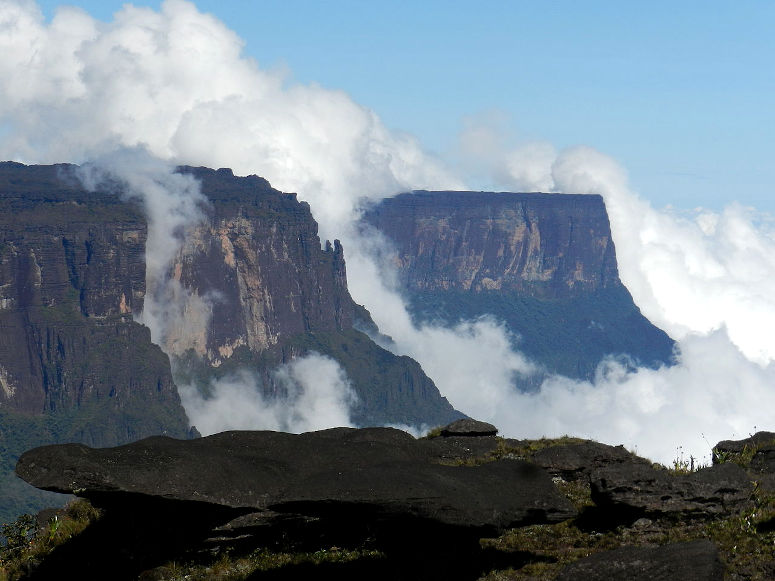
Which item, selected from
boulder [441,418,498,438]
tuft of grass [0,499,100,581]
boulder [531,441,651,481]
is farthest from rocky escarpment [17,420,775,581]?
boulder [441,418,498,438]

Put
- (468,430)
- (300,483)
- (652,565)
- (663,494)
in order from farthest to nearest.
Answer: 1. (468,430)
2. (663,494)
3. (300,483)
4. (652,565)

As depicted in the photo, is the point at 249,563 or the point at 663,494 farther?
the point at 663,494

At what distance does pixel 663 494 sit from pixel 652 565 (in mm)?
7838

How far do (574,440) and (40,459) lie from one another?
97.0 ft

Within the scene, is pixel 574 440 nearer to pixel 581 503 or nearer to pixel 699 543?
pixel 581 503

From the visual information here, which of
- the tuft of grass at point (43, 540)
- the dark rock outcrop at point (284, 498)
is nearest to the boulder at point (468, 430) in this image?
the dark rock outcrop at point (284, 498)

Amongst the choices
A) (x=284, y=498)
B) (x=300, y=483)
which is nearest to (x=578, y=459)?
(x=300, y=483)

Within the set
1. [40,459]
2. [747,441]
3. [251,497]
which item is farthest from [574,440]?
[40,459]

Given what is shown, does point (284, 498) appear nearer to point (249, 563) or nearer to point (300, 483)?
point (300, 483)

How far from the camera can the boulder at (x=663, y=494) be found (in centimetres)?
3544

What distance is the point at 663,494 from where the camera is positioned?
3572cm

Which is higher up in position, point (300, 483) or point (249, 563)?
point (300, 483)

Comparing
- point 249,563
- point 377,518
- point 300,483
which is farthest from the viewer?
point 249,563

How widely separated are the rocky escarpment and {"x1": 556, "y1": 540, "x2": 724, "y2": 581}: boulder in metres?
0.06
